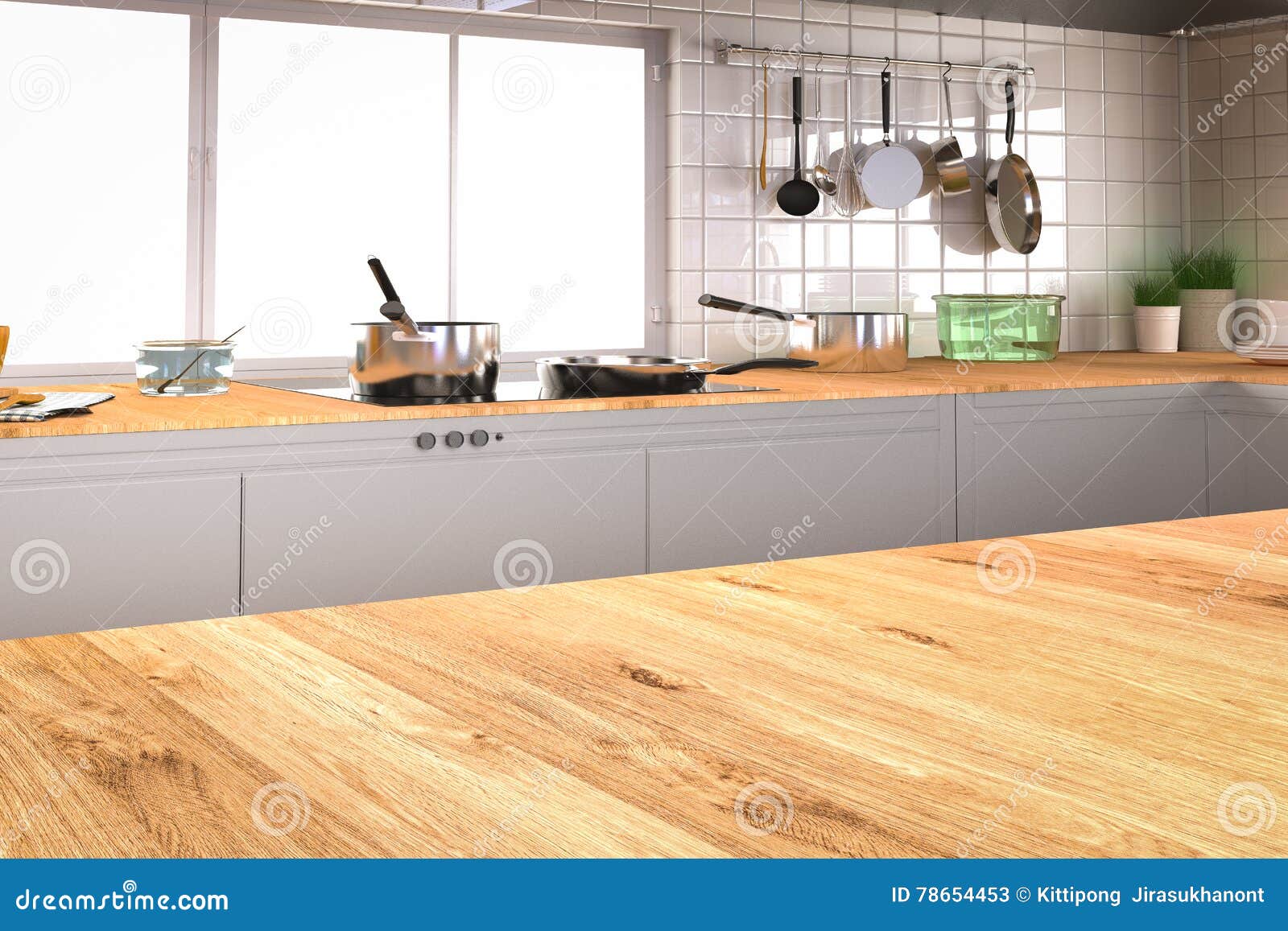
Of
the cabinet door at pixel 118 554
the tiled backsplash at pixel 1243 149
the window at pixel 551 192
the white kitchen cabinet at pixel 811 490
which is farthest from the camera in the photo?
the tiled backsplash at pixel 1243 149

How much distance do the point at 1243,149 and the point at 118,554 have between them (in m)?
3.04

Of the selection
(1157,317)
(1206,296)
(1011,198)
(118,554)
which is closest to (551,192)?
(1011,198)

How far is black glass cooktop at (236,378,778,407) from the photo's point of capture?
2.17 m

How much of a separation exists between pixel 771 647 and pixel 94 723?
0.95 feet

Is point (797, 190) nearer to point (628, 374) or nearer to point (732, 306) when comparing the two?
point (732, 306)

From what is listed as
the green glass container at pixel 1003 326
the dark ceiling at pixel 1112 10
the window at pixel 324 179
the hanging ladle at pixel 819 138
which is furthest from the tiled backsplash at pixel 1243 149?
the window at pixel 324 179

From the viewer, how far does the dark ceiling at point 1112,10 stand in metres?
2.85

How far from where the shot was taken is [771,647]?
0.63m

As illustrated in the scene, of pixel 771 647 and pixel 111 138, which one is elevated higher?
pixel 111 138

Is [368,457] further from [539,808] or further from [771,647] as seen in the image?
[539,808]

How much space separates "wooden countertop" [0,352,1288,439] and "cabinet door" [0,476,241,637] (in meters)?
0.08

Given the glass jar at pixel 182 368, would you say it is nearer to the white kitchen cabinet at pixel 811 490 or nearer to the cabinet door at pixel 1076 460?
the white kitchen cabinet at pixel 811 490

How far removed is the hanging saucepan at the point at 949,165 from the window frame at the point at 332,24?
0.71m

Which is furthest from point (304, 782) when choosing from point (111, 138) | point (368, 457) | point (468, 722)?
point (111, 138)
